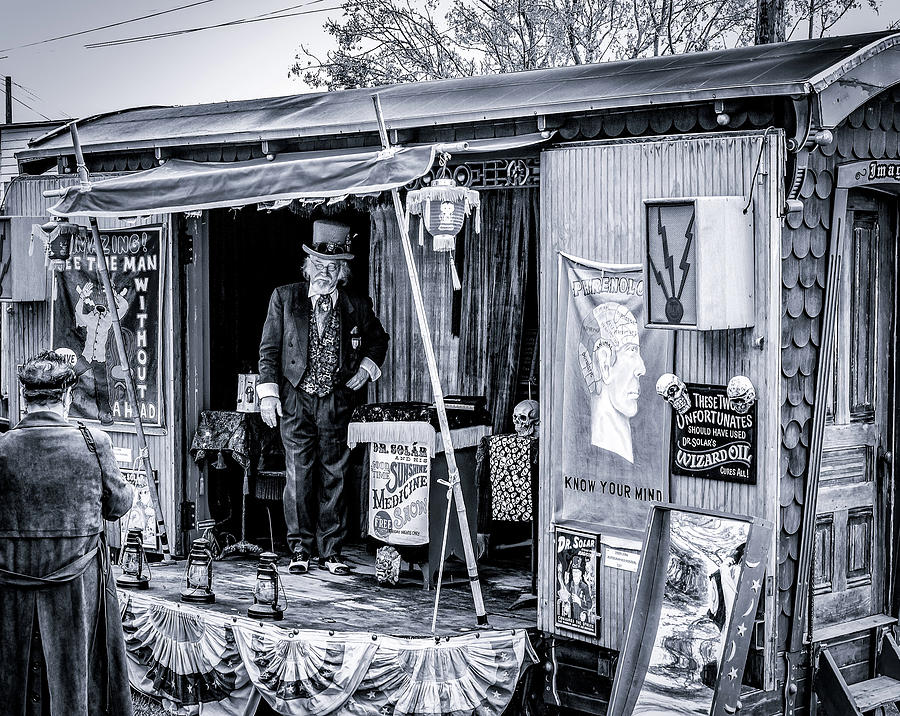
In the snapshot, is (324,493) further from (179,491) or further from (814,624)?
(814,624)

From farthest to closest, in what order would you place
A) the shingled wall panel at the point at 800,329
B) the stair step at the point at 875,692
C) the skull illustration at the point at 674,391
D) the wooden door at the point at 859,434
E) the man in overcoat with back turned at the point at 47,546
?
the wooden door at the point at 859,434, the stair step at the point at 875,692, the skull illustration at the point at 674,391, the shingled wall panel at the point at 800,329, the man in overcoat with back turned at the point at 47,546

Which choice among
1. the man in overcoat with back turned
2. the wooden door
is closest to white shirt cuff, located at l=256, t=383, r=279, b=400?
the man in overcoat with back turned

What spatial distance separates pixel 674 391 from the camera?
622 centimetres

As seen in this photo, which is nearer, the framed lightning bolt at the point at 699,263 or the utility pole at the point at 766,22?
the framed lightning bolt at the point at 699,263

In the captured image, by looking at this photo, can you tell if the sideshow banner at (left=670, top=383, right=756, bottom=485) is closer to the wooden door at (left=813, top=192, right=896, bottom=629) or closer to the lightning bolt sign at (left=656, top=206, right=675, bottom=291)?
the lightning bolt sign at (left=656, top=206, right=675, bottom=291)

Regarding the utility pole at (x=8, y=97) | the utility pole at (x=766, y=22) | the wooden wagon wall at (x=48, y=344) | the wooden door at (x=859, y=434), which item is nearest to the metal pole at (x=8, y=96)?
the utility pole at (x=8, y=97)

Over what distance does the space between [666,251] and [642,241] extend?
20 cm

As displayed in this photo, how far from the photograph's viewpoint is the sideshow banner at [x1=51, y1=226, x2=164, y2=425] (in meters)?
9.02

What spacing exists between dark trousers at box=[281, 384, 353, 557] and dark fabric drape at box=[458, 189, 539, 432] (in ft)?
3.43

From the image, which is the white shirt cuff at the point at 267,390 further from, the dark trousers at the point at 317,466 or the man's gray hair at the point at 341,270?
the man's gray hair at the point at 341,270

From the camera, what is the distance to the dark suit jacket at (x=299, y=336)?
28.3 feet

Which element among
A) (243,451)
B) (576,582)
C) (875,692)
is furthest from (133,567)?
(875,692)

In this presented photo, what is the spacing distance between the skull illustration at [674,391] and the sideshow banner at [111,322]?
14.2ft

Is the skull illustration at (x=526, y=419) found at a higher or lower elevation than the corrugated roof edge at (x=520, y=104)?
lower
